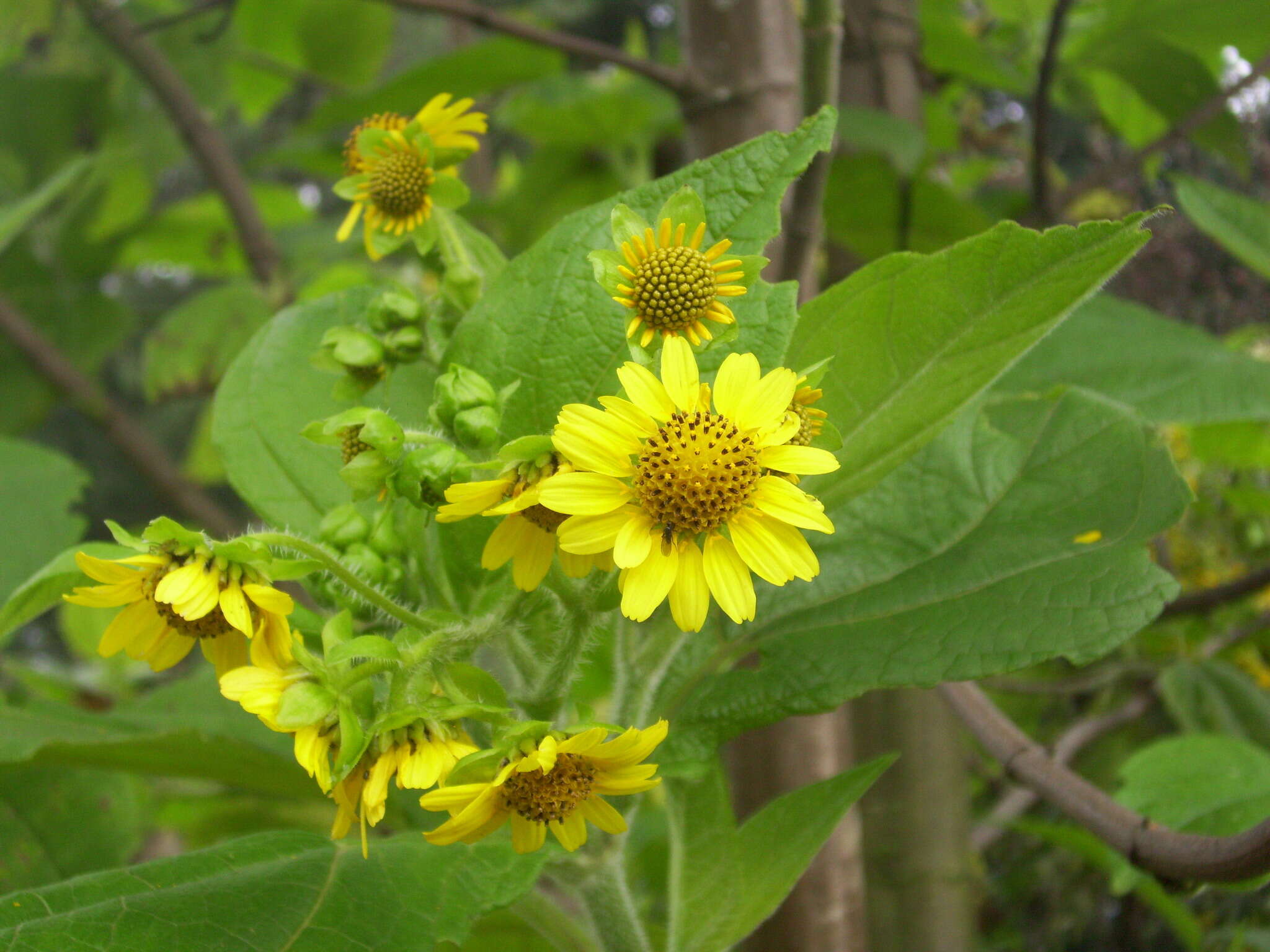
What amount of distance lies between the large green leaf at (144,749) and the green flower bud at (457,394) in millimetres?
266

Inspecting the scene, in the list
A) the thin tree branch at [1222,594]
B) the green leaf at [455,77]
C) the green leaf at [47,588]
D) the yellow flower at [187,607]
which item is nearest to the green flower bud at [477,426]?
the yellow flower at [187,607]

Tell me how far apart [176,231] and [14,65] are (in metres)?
0.48

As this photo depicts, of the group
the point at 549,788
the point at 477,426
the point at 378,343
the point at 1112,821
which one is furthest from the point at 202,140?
the point at 1112,821

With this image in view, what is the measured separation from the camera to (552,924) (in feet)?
2.05

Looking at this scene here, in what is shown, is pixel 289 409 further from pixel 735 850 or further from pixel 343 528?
pixel 735 850

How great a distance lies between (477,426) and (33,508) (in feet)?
1.81

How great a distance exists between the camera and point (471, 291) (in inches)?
24.3

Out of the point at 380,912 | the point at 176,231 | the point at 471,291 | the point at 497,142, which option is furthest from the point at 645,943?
the point at 497,142

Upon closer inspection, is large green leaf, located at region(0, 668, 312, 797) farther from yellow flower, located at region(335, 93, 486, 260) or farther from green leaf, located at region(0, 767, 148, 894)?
yellow flower, located at region(335, 93, 486, 260)

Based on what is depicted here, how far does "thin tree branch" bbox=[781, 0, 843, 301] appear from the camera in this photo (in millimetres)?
641

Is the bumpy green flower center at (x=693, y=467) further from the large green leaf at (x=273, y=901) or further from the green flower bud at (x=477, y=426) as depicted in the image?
the large green leaf at (x=273, y=901)

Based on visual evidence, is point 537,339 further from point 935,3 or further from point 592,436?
point 935,3

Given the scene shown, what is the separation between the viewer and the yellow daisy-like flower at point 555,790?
1.47ft

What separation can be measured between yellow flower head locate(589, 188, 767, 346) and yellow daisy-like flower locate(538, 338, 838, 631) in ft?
0.11
